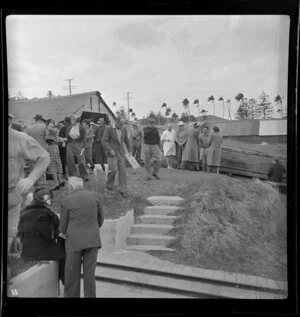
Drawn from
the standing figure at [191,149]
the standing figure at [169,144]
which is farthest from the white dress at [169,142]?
the standing figure at [191,149]

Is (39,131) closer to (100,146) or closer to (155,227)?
(100,146)

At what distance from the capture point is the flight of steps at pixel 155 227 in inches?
126

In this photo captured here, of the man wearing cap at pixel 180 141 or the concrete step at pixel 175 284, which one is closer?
the concrete step at pixel 175 284

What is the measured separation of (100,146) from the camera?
3.27 meters

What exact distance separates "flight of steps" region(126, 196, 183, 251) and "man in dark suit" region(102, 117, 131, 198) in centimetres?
27

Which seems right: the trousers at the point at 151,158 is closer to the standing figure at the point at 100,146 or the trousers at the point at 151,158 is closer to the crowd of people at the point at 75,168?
the crowd of people at the point at 75,168

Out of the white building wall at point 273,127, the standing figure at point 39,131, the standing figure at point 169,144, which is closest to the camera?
the white building wall at point 273,127

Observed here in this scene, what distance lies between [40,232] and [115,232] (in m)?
0.61

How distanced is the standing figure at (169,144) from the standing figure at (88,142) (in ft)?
1.97

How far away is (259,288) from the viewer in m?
3.07
